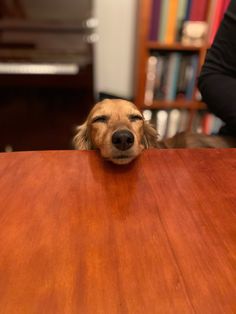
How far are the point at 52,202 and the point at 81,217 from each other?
→ 0.08 metres

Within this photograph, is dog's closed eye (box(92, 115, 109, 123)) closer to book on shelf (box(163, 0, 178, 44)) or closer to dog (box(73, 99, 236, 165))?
A: dog (box(73, 99, 236, 165))

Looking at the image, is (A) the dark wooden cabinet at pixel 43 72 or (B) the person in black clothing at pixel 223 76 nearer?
(B) the person in black clothing at pixel 223 76

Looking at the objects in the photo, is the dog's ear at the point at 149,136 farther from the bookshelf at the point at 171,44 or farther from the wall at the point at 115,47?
the wall at the point at 115,47

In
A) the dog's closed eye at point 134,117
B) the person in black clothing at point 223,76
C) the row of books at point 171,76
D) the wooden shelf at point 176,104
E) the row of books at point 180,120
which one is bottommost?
the row of books at point 180,120

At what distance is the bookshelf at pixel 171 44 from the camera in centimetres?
207

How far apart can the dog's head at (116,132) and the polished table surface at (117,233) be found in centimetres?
10

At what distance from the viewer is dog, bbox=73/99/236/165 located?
1.02m

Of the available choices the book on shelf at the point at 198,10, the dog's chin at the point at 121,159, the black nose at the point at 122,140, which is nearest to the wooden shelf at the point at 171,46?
the book on shelf at the point at 198,10

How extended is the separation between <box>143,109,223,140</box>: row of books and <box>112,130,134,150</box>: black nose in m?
1.45

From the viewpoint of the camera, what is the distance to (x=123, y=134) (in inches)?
Result: 39.4

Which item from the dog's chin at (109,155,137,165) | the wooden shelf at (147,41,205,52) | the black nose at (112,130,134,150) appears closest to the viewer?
the dog's chin at (109,155,137,165)

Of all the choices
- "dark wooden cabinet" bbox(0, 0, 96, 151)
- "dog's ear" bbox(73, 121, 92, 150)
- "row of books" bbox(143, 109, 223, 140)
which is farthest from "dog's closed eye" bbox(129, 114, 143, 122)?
"row of books" bbox(143, 109, 223, 140)

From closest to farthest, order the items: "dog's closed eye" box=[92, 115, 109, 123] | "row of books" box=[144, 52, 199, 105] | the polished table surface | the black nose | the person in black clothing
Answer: the polished table surface < the black nose < the person in black clothing < "dog's closed eye" box=[92, 115, 109, 123] < "row of books" box=[144, 52, 199, 105]

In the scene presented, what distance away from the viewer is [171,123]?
2.52 meters
